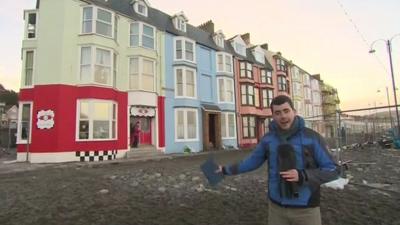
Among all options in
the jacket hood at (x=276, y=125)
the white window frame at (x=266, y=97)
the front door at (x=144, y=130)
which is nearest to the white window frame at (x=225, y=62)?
the white window frame at (x=266, y=97)

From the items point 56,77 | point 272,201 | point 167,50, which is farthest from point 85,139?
point 272,201

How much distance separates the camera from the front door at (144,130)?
2311cm

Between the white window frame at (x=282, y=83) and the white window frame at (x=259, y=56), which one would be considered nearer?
the white window frame at (x=259, y=56)

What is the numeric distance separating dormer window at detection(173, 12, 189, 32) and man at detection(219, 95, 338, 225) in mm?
25245

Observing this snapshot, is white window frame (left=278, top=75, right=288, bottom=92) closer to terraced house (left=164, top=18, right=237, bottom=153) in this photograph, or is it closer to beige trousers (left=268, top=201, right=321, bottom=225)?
terraced house (left=164, top=18, right=237, bottom=153)

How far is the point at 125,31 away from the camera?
22422mm

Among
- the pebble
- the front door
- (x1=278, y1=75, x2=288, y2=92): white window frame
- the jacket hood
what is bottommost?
the pebble

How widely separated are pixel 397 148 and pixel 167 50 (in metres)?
18.2

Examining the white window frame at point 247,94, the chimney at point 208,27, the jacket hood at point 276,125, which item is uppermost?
the chimney at point 208,27

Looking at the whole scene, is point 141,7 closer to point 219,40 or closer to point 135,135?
point 219,40

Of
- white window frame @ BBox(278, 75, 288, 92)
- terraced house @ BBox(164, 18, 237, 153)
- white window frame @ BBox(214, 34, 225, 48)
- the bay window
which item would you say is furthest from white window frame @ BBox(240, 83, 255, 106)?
the bay window

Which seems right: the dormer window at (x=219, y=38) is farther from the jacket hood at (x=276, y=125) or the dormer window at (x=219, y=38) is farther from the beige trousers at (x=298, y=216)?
the beige trousers at (x=298, y=216)

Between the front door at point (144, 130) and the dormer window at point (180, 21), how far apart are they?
8.78 m

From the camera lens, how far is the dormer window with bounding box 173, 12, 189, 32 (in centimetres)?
2740
